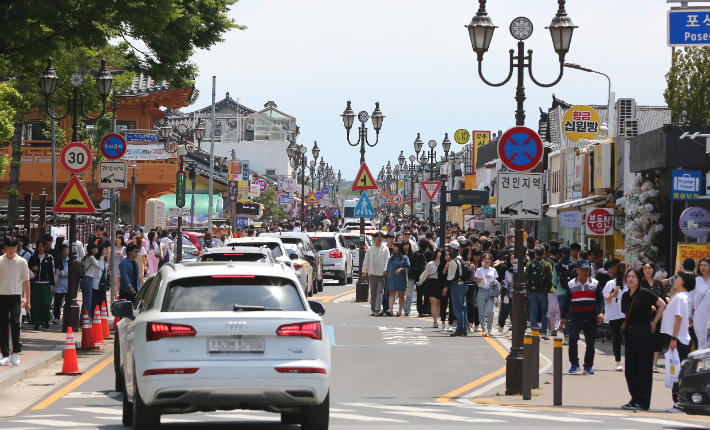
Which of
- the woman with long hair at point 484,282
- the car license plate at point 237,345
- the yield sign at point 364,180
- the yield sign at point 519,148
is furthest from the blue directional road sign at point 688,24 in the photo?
the yield sign at point 364,180

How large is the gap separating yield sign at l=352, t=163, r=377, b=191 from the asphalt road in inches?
328

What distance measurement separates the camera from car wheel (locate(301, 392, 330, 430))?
876 cm

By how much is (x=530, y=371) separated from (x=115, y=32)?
10.1 meters

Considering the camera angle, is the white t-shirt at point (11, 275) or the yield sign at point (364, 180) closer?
the white t-shirt at point (11, 275)

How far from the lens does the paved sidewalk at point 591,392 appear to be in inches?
489

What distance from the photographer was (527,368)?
12.4 metres

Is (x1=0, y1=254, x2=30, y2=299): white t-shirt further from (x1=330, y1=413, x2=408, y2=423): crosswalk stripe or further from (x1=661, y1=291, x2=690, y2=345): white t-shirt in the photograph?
(x1=661, y1=291, x2=690, y2=345): white t-shirt

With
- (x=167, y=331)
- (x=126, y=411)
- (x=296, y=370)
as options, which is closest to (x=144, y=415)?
(x=167, y=331)

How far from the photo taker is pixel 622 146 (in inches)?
1321

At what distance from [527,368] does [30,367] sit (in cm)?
723

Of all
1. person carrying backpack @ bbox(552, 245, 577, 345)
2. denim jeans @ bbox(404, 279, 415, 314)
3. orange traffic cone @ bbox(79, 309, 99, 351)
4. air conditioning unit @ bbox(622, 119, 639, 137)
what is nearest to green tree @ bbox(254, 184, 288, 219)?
air conditioning unit @ bbox(622, 119, 639, 137)

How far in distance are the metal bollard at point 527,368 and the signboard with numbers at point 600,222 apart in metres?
17.2

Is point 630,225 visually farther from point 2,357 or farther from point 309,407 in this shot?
point 309,407

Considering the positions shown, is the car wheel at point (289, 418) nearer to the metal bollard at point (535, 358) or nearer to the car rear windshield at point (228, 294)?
the car rear windshield at point (228, 294)
